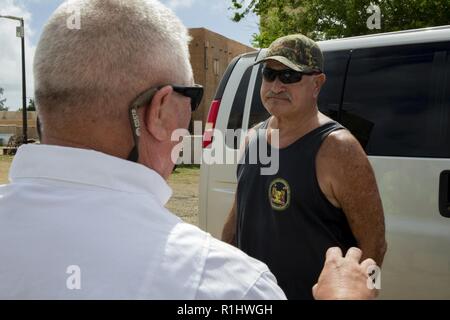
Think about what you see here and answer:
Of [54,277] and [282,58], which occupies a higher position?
[282,58]

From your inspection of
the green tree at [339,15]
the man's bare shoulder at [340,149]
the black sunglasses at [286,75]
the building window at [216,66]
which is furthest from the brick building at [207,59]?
the man's bare shoulder at [340,149]

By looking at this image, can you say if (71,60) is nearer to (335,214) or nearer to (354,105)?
(335,214)

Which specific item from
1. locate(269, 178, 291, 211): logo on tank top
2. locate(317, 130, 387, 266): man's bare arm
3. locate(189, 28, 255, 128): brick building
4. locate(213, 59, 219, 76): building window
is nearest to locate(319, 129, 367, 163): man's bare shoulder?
locate(317, 130, 387, 266): man's bare arm

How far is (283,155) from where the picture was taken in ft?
7.76

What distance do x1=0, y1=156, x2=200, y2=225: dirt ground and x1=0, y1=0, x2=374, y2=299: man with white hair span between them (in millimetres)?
7271

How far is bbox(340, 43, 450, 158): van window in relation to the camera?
2.92m

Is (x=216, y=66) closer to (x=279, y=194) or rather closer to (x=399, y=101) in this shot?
(x=399, y=101)

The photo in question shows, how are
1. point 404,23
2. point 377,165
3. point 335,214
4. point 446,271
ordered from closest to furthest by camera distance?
point 335,214 → point 446,271 → point 377,165 → point 404,23

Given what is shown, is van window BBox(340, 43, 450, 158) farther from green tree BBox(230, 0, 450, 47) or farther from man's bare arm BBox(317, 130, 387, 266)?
green tree BBox(230, 0, 450, 47)

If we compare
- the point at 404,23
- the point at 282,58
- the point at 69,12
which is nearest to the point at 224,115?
the point at 282,58

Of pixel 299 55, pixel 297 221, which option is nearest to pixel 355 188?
pixel 297 221

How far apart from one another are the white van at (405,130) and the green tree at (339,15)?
29.4ft
